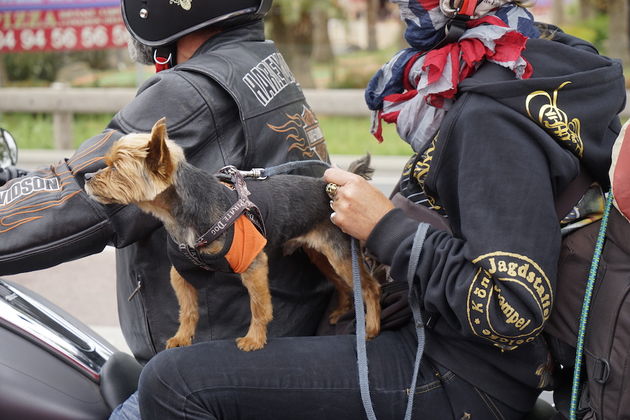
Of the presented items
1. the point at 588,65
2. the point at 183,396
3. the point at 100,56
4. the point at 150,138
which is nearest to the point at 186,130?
the point at 150,138

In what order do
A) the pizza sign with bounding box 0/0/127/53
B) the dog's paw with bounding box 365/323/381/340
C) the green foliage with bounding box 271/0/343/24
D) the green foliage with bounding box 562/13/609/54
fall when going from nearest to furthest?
1. the dog's paw with bounding box 365/323/381/340
2. the pizza sign with bounding box 0/0/127/53
3. the green foliage with bounding box 271/0/343/24
4. the green foliage with bounding box 562/13/609/54

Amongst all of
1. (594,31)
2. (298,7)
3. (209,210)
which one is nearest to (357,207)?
(209,210)

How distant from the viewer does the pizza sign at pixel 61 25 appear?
1100 cm

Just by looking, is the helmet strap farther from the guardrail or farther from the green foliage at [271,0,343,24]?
the green foliage at [271,0,343,24]

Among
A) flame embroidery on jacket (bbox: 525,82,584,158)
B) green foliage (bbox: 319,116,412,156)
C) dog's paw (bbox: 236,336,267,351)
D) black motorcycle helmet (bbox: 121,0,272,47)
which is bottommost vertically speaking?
green foliage (bbox: 319,116,412,156)

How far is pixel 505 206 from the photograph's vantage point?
1.68 metres

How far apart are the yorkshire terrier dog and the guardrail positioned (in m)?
8.04

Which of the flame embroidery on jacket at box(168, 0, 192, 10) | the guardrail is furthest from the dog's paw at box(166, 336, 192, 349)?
the guardrail

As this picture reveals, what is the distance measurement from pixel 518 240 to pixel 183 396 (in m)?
0.80

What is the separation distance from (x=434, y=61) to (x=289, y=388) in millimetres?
809

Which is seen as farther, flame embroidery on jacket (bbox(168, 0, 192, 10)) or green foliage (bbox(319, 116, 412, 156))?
green foliage (bbox(319, 116, 412, 156))

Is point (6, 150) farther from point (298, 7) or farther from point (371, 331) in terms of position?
point (298, 7)

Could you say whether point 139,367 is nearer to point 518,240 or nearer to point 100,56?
point 518,240

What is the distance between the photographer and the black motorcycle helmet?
84.2 inches
